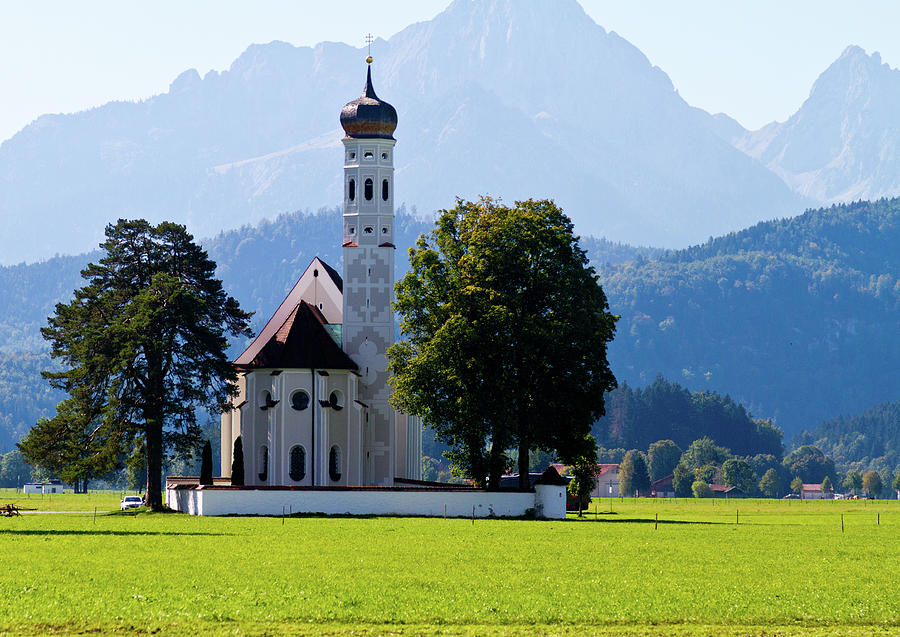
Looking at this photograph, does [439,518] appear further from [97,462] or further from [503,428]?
[97,462]

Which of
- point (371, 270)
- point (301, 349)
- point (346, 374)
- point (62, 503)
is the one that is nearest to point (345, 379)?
point (346, 374)

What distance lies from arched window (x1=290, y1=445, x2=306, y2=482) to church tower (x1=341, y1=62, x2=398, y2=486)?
14.5 ft

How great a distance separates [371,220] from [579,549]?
49.5 meters

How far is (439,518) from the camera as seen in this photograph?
69.6 meters

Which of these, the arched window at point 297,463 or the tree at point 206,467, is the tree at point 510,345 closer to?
the tree at point 206,467

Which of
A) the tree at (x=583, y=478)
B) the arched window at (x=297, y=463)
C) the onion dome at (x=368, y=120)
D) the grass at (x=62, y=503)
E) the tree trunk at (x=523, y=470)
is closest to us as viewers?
the tree trunk at (x=523, y=470)

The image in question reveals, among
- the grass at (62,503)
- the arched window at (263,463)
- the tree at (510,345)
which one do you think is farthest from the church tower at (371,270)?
the grass at (62,503)

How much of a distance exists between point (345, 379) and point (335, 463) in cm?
515

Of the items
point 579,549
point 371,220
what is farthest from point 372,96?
point 579,549

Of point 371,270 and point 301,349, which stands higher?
point 371,270

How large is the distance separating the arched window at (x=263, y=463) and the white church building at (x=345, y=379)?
60 mm

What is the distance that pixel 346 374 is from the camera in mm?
87312

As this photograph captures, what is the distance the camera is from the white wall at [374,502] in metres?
70.4

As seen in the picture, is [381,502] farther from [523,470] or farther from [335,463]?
[335,463]
